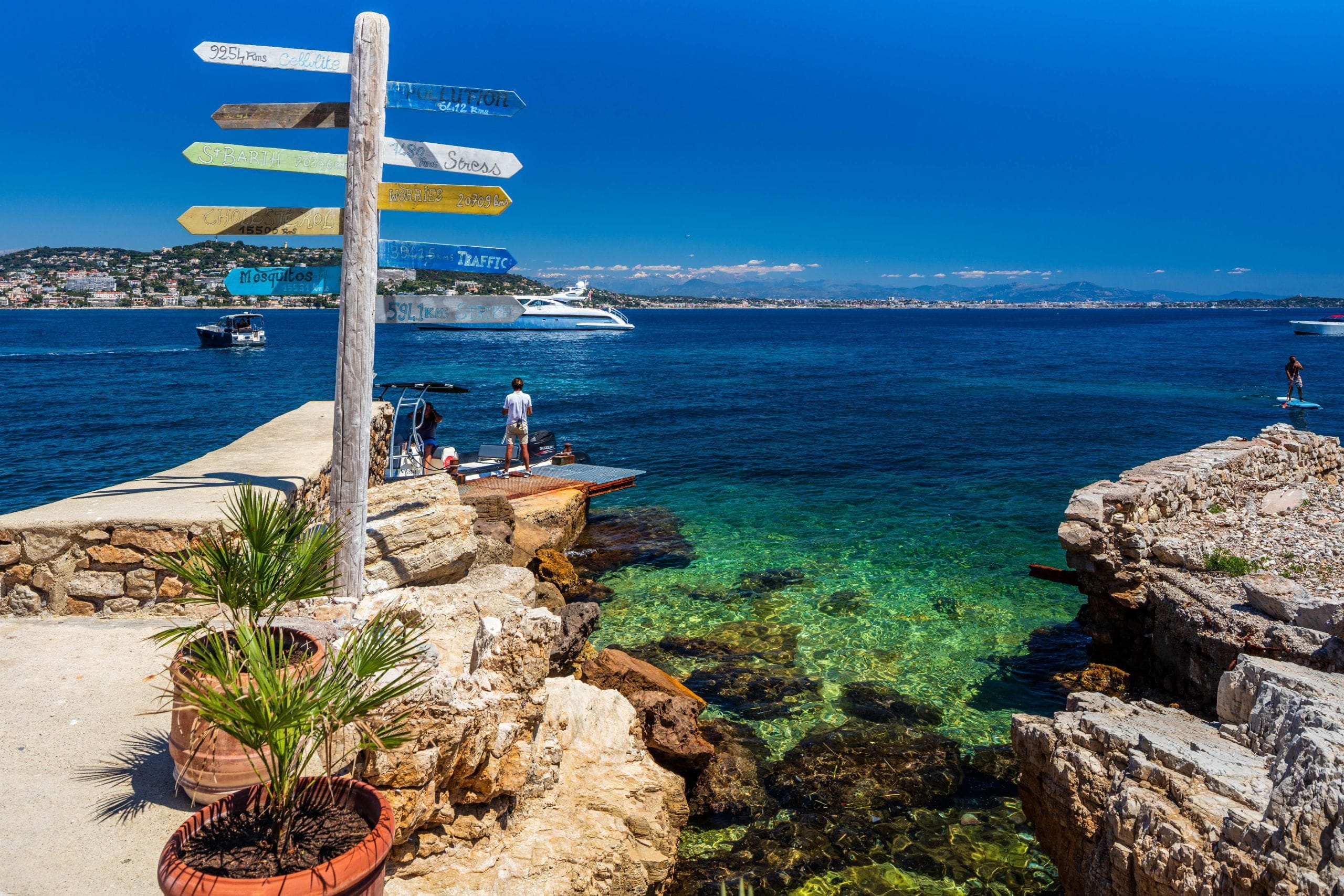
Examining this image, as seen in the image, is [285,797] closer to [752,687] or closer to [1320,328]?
[752,687]

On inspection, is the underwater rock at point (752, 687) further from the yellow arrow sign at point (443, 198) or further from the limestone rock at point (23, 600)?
the limestone rock at point (23, 600)

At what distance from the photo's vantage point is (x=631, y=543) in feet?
50.3

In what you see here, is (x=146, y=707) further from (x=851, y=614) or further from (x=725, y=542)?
(x=725, y=542)

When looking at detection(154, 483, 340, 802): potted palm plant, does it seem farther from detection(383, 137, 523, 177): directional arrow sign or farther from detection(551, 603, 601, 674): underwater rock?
detection(551, 603, 601, 674): underwater rock

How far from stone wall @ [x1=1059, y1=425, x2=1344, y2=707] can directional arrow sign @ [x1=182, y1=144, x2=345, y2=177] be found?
8924mm

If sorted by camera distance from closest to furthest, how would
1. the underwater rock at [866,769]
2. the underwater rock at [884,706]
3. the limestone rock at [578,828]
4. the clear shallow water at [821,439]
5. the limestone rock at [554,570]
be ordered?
1. the limestone rock at [578,828]
2. the underwater rock at [866,769]
3. the underwater rock at [884,706]
4. the clear shallow water at [821,439]
5. the limestone rock at [554,570]

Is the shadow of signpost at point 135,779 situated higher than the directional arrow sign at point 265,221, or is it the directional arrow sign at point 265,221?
the directional arrow sign at point 265,221

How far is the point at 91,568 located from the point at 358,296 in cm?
273

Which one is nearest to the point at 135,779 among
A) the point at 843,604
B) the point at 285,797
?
the point at 285,797

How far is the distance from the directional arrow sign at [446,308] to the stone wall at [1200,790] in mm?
5349

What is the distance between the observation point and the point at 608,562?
46.3ft

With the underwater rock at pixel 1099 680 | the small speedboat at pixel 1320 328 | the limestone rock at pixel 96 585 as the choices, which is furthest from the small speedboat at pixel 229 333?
the small speedboat at pixel 1320 328

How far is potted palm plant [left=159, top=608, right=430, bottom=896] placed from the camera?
284cm

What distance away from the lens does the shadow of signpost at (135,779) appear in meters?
3.74
